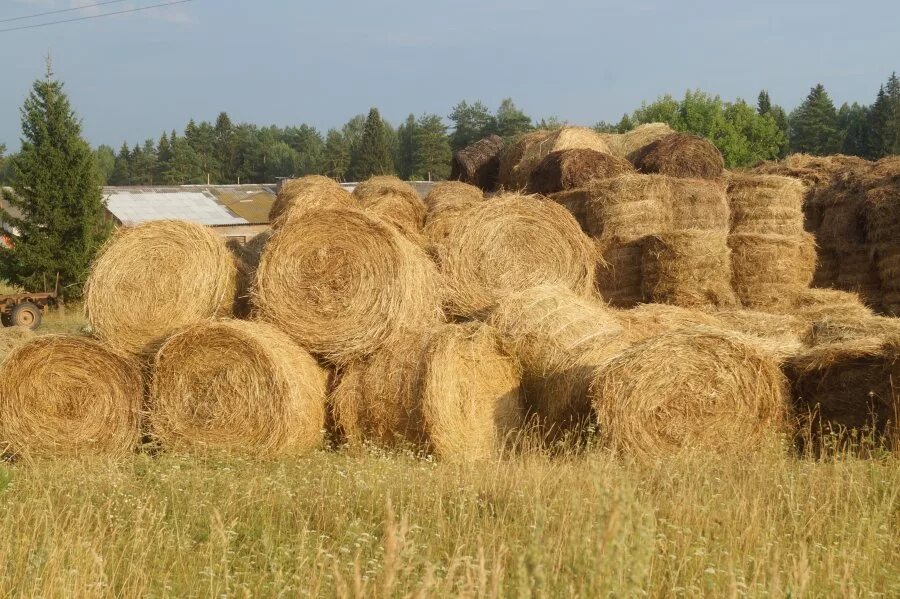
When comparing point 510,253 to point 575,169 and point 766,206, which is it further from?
point 766,206

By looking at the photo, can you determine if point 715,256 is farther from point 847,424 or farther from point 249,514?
point 249,514

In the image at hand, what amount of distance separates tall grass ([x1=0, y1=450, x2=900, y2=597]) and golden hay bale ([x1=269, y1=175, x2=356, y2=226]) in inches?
155

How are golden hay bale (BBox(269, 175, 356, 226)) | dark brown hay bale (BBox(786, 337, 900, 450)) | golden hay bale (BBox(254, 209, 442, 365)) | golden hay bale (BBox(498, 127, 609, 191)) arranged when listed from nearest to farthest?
dark brown hay bale (BBox(786, 337, 900, 450))
golden hay bale (BBox(254, 209, 442, 365))
golden hay bale (BBox(269, 175, 356, 226))
golden hay bale (BBox(498, 127, 609, 191))

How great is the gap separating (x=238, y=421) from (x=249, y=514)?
233 cm

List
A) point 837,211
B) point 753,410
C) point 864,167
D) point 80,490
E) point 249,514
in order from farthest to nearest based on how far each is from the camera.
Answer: point 864,167 → point 837,211 → point 753,410 → point 80,490 → point 249,514

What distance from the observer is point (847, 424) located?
7.70 meters

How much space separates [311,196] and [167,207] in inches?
1334

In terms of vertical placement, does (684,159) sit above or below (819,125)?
below

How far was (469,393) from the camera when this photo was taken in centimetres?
830

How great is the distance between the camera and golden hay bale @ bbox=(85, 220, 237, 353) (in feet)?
30.1

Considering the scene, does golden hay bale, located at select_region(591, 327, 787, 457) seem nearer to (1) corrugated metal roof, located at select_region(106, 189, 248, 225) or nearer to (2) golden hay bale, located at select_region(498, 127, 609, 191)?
(2) golden hay bale, located at select_region(498, 127, 609, 191)

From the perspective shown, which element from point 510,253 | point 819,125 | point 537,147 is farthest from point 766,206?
point 819,125

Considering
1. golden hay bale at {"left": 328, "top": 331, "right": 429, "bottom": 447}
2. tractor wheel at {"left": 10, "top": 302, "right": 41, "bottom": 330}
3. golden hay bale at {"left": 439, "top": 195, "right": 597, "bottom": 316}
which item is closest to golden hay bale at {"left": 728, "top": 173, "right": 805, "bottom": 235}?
golden hay bale at {"left": 439, "top": 195, "right": 597, "bottom": 316}

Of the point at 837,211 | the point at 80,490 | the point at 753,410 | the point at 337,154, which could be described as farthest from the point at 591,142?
the point at 337,154
